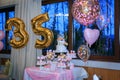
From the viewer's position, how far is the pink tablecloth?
9.50 ft

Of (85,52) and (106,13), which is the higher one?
(106,13)

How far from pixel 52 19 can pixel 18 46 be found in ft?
3.30

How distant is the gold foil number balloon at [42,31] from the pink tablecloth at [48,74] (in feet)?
2.52

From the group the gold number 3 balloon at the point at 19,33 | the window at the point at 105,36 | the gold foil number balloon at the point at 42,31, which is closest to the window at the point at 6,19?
the gold number 3 balloon at the point at 19,33

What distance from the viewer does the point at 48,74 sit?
2.99m

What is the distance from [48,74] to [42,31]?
1.12 m

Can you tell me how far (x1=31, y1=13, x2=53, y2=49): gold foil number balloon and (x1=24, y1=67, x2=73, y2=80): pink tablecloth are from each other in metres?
0.77

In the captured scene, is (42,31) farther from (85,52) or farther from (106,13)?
(106,13)

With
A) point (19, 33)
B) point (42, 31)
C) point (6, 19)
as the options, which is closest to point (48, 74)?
point (42, 31)

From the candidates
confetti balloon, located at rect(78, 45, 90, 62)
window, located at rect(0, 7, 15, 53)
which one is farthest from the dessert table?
window, located at rect(0, 7, 15, 53)

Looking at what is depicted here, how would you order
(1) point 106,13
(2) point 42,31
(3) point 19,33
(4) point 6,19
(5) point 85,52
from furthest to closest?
(4) point 6,19, (3) point 19,33, (2) point 42,31, (1) point 106,13, (5) point 85,52

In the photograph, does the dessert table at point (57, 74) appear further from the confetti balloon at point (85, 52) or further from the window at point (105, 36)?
the window at point (105, 36)

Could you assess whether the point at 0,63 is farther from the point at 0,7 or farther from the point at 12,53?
the point at 0,7

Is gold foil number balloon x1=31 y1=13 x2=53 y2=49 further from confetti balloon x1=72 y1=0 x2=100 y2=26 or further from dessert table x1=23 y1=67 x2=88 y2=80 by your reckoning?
confetti balloon x1=72 y1=0 x2=100 y2=26
